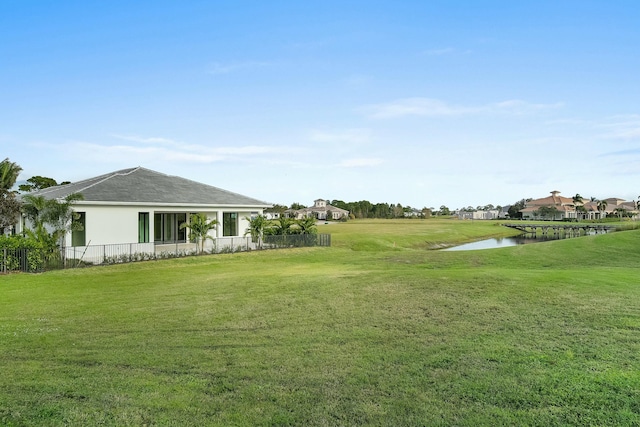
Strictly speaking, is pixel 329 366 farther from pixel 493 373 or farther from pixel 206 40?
pixel 206 40

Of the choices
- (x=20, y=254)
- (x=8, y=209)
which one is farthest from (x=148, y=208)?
(x=20, y=254)

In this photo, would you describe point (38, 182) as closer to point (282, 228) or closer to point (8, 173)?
point (8, 173)

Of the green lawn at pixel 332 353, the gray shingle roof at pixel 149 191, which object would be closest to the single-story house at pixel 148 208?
the gray shingle roof at pixel 149 191

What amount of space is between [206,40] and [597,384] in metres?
23.6

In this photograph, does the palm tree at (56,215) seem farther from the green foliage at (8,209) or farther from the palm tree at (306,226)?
the palm tree at (306,226)

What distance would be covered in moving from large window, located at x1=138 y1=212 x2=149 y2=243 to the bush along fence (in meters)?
0.91

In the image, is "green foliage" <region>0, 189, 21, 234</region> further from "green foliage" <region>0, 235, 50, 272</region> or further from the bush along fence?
"green foliage" <region>0, 235, 50, 272</region>

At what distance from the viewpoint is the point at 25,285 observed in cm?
1562

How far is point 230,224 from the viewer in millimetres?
31094

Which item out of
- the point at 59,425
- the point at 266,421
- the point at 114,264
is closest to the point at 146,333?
the point at 59,425

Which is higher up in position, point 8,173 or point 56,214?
point 8,173

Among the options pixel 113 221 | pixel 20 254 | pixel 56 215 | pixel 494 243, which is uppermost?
pixel 56 215

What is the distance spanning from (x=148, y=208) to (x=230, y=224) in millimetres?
6551

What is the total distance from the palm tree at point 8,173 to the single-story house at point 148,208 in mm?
2115
